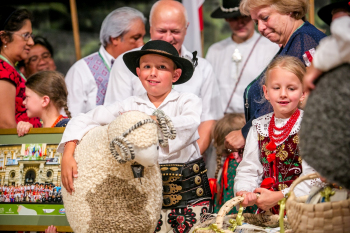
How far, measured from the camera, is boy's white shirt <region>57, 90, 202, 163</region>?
2574mm

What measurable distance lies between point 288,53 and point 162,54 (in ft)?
2.87

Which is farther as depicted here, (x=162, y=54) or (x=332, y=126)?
(x=162, y=54)

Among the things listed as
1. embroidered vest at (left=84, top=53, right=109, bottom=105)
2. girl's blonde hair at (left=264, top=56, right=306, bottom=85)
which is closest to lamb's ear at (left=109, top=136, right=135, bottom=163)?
girl's blonde hair at (left=264, top=56, right=306, bottom=85)

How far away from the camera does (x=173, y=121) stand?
2.57 metres


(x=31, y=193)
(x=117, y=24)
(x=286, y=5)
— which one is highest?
(x=117, y=24)

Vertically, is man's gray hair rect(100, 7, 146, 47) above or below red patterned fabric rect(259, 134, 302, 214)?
above

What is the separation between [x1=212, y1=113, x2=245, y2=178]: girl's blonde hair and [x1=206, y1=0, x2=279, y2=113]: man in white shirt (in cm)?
88

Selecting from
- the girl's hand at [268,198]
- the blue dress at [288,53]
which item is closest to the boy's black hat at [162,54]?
the blue dress at [288,53]

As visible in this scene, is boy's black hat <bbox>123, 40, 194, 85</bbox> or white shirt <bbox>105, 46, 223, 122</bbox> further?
white shirt <bbox>105, 46, 223, 122</bbox>

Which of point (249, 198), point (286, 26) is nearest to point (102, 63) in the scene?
point (286, 26)

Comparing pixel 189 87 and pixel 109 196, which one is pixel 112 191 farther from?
pixel 189 87

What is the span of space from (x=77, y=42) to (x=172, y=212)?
11.5 ft

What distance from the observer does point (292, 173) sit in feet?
8.29

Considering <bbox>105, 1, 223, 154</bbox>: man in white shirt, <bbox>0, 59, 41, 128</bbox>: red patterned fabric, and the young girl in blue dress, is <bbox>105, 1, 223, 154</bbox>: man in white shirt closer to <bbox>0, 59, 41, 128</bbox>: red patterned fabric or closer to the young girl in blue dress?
the young girl in blue dress
